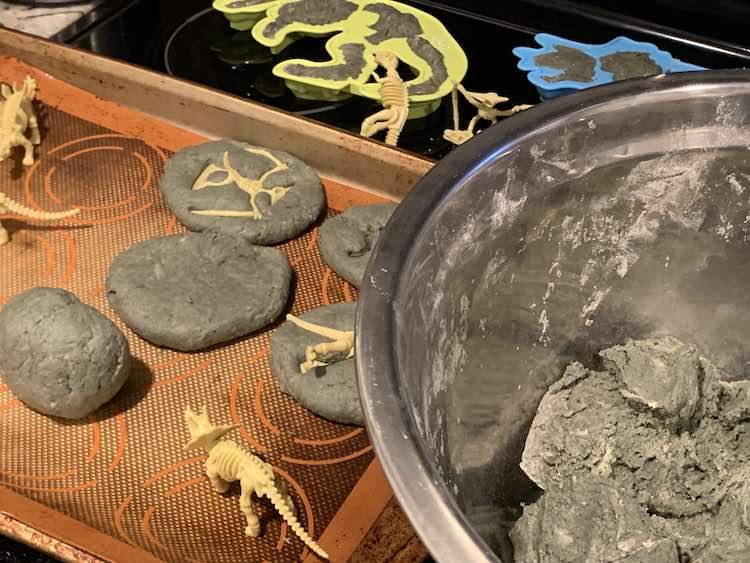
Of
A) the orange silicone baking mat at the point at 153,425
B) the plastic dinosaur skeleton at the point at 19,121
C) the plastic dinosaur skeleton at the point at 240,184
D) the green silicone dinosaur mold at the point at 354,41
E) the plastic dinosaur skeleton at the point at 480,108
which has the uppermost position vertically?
the green silicone dinosaur mold at the point at 354,41

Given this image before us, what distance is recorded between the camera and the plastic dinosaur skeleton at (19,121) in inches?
61.2

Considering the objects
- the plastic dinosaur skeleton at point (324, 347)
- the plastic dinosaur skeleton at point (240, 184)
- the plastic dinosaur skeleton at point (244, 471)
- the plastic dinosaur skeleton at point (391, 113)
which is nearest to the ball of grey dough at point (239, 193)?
the plastic dinosaur skeleton at point (240, 184)

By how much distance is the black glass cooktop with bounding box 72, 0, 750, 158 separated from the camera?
172 centimetres

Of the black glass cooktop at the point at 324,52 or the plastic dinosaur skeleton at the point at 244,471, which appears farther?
the black glass cooktop at the point at 324,52

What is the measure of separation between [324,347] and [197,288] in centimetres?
29

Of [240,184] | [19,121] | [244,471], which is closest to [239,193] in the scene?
[240,184]

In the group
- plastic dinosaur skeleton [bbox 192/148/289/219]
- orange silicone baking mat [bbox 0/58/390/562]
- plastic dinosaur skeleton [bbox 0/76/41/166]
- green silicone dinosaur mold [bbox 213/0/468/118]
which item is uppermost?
green silicone dinosaur mold [bbox 213/0/468/118]

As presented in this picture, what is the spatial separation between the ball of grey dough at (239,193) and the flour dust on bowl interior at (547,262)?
0.72 metres

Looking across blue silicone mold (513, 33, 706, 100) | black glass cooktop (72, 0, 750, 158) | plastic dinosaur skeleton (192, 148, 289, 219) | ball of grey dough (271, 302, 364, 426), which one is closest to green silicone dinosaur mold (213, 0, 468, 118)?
black glass cooktop (72, 0, 750, 158)

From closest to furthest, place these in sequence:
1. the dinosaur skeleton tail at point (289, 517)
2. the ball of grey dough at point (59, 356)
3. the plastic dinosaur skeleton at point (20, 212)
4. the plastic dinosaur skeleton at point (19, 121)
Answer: the dinosaur skeleton tail at point (289, 517) < the ball of grey dough at point (59, 356) < the plastic dinosaur skeleton at point (20, 212) < the plastic dinosaur skeleton at point (19, 121)

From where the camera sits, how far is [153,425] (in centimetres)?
124

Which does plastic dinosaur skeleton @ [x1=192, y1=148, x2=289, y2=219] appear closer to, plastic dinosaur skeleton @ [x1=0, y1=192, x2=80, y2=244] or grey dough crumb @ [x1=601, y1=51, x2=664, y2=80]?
plastic dinosaur skeleton @ [x1=0, y1=192, x2=80, y2=244]

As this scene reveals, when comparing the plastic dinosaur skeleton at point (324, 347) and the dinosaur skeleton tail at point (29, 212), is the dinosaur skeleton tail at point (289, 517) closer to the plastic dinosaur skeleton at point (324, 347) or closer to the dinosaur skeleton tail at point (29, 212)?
the plastic dinosaur skeleton at point (324, 347)

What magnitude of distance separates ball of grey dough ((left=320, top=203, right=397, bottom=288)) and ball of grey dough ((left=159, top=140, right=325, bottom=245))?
69 millimetres
